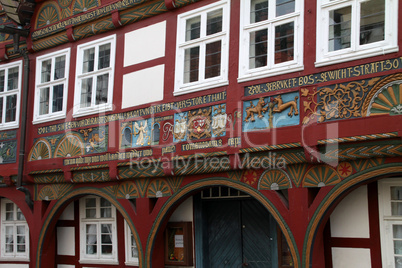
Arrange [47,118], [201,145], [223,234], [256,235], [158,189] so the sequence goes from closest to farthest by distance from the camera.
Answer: [201,145] < [256,235] < [158,189] < [223,234] < [47,118]

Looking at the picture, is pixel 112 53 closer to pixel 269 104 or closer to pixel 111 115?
pixel 111 115

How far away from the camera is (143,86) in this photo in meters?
10.1

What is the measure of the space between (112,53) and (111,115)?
132 cm

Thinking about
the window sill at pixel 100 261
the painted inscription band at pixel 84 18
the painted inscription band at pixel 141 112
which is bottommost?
the window sill at pixel 100 261

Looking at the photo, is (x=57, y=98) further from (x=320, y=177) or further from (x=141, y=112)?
(x=320, y=177)

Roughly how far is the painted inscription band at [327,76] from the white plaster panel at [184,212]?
2.74 metres

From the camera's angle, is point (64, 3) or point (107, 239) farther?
point (64, 3)

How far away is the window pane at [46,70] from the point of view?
12.2 m

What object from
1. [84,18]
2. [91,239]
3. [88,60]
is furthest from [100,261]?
[84,18]

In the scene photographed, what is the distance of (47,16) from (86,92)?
233 centimetres

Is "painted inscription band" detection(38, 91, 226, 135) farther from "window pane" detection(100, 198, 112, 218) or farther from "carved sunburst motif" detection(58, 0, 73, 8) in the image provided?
"carved sunburst motif" detection(58, 0, 73, 8)

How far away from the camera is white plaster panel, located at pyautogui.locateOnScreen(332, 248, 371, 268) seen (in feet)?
25.3

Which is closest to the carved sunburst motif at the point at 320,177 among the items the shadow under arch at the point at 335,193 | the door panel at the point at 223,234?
the shadow under arch at the point at 335,193

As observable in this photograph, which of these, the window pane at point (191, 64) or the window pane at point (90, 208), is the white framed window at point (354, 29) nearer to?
the window pane at point (191, 64)
